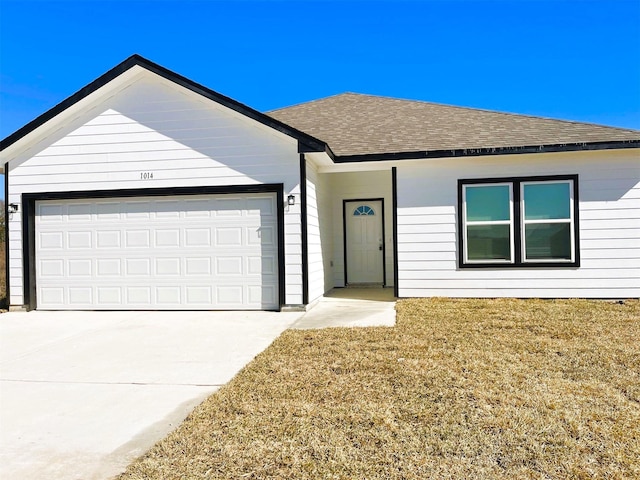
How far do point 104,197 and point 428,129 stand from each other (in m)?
7.26

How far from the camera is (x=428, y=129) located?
411 inches

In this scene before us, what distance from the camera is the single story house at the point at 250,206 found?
866 centimetres

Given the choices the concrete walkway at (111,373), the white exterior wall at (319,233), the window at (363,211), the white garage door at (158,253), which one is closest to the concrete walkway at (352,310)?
the concrete walkway at (111,373)

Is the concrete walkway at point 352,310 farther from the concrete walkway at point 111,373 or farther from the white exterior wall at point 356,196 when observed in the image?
the white exterior wall at point 356,196

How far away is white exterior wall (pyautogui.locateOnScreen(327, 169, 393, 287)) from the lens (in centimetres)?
1169

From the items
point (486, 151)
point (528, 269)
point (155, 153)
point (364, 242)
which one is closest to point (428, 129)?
point (486, 151)

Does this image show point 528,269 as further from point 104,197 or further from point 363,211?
Result: point 104,197

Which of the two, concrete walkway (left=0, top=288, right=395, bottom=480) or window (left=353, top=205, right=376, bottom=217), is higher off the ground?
window (left=353, top=205, right=376, bottom=217)

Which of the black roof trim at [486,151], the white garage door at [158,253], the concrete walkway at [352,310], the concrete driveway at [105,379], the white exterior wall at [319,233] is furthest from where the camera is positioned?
the white exterior wall at [319,233]

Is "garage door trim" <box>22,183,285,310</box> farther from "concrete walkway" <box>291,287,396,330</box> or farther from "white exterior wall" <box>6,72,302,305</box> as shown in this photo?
"concrete walkway" <box>291,287,396,330</box>

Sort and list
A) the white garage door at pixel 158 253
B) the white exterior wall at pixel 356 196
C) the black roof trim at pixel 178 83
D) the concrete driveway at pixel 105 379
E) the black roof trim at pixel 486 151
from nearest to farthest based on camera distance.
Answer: the concrete driveway at pixel 105 379, the black roof trim at pixel 178 83, the black roof trim at pixel 486 151, the white garage door at pixel 158 253, the white exterior wall at pixel 356 196

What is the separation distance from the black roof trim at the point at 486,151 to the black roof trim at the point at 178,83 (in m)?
0.80

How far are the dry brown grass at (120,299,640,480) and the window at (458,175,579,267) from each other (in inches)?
128

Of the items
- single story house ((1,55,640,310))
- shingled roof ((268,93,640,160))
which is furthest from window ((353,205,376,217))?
single story house ((1,55,640,310))
